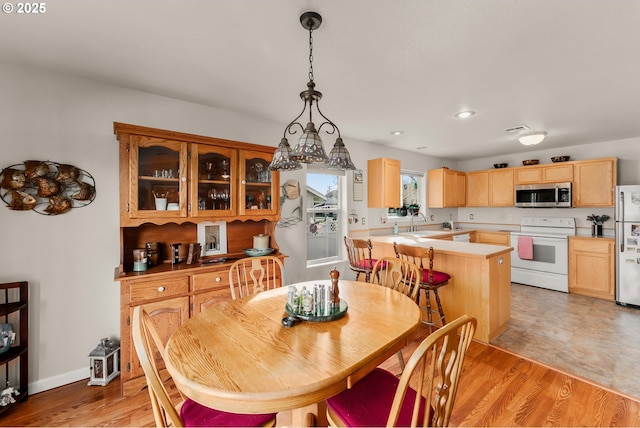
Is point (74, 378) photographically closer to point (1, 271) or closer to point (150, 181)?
point (1, 271)

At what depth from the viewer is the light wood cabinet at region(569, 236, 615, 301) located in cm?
392

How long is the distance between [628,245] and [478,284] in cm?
268

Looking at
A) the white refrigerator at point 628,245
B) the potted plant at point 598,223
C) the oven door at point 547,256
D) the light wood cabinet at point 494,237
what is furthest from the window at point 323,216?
the potted plant at point 598,223

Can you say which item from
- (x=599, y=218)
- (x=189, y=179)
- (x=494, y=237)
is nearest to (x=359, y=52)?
(x=189, y=179)

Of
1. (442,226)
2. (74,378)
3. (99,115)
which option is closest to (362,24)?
(99,115)

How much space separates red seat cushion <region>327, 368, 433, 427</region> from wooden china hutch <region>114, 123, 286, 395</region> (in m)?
1.47

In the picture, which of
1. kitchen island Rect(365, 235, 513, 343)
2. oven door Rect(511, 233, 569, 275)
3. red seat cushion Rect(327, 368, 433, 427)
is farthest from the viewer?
oven door Rect(511, 233, 569, 275)

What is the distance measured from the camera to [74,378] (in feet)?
7.04

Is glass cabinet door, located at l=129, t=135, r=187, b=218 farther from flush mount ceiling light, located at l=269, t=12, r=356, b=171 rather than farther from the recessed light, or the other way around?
the recessed light

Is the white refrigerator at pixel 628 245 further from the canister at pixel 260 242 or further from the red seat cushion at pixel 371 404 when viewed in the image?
the canister at pixel 260 242

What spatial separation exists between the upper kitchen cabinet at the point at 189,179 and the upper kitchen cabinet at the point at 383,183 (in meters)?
1.87

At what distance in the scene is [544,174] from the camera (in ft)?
15.4

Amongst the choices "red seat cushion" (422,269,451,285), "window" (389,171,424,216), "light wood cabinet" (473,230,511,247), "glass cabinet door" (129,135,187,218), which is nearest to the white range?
"light wood cabinet" (473,230,511,247)

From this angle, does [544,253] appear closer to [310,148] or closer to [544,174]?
[544,174]
